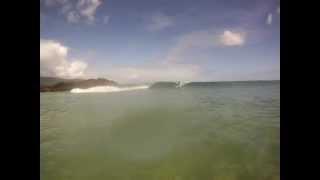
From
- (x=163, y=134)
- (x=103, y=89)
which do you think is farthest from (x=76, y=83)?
(x=163, y=134)

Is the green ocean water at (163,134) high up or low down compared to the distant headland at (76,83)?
down

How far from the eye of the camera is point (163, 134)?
1.80 meters

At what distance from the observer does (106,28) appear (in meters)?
1.84

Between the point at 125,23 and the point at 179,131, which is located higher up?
the point at 125,23

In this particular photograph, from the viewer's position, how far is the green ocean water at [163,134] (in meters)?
→ 1.75

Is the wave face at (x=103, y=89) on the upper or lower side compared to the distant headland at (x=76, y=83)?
lower

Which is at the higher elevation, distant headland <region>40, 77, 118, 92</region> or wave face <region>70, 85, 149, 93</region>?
distant headland <region>40, 77, 118, 92</region>

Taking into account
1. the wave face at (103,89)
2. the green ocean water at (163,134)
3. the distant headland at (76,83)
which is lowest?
the green ocean water at (163,134)

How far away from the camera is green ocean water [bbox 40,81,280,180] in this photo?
68.7 inches
